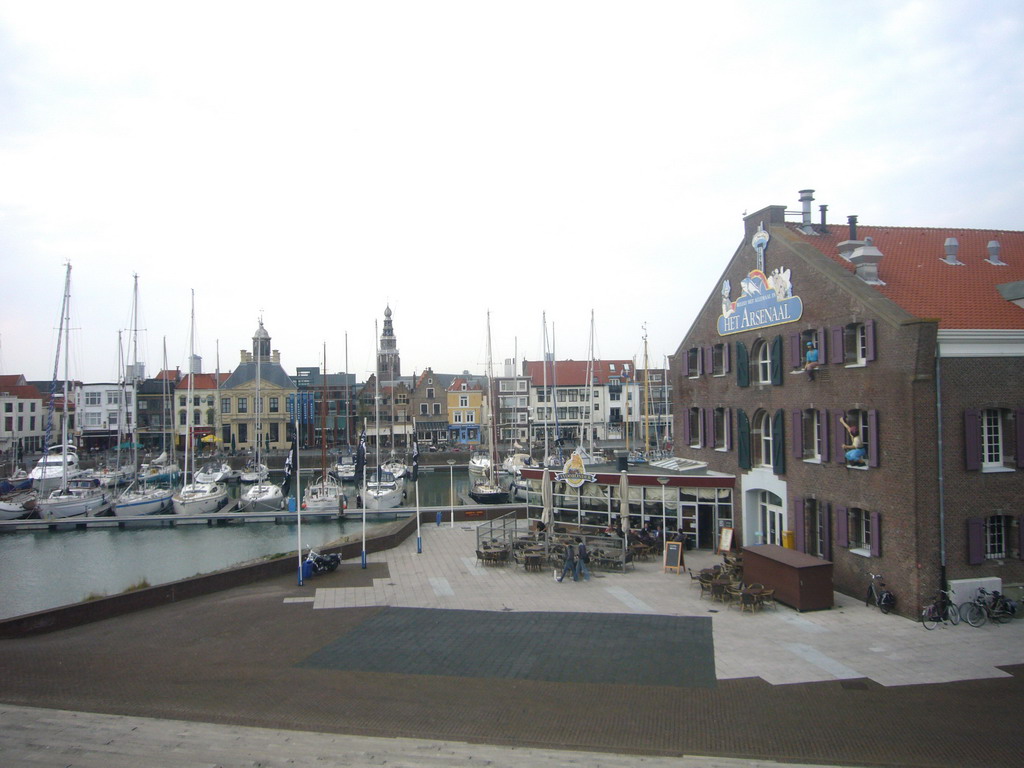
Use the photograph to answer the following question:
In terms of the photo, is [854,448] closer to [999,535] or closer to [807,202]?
[999,535]

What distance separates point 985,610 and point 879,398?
5.56 metres

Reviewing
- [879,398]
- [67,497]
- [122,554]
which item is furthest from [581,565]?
[67,497]

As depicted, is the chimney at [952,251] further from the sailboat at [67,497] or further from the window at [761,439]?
the sailboat at [67,497]

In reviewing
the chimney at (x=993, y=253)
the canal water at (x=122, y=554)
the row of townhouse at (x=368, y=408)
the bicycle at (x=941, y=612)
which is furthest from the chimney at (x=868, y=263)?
the row of townhouse at (x=368, y=408)

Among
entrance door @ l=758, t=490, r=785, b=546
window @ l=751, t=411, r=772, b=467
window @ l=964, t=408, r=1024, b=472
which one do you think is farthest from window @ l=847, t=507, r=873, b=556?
window @ l=751, t=411, r=772, b=467

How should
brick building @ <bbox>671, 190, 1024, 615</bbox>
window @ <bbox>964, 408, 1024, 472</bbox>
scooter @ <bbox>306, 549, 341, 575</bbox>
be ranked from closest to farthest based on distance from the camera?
brick building @ <bbox>671, 190, 1024, 615</bbox> → window @ <bbox>964, 408, 1024, 472</bbox> → scooter @ <bbox>306, 549, 341, 575</bbox>

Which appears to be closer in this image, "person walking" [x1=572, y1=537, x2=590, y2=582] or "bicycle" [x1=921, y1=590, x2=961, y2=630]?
"bicycle" [x1=921, y1=590, x2=961, y2=630]

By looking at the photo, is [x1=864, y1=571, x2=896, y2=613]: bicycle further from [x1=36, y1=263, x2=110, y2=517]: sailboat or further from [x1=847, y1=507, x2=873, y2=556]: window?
[x1=36, y1=263, x2=110, y2=517]: sailboat

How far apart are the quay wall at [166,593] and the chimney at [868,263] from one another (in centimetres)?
1903

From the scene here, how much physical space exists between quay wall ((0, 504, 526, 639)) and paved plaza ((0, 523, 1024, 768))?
52cm

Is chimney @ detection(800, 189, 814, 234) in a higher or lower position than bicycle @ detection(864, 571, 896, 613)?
higher

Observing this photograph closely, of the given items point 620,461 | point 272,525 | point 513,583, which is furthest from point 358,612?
point 272,525

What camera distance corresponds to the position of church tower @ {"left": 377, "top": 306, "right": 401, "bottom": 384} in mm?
111875

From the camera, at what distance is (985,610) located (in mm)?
16984
